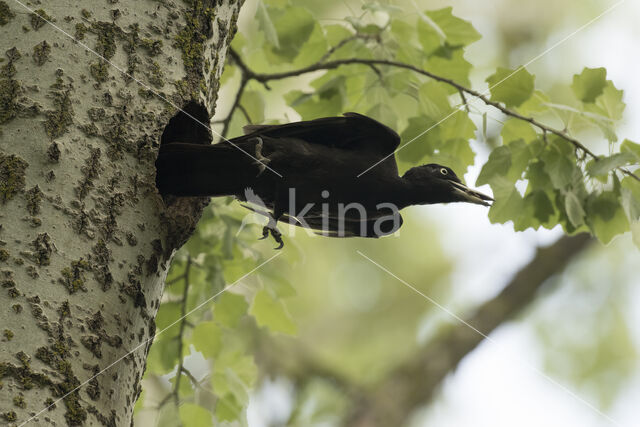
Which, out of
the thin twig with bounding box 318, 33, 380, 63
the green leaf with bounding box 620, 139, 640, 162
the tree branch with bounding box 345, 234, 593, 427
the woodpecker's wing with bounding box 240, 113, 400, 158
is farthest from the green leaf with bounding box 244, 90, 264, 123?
the tree branch with bounding box 345, 234, 593, 427

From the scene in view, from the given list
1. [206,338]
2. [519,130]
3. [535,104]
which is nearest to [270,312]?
[206,338]

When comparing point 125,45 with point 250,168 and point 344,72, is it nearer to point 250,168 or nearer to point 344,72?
point 250,168

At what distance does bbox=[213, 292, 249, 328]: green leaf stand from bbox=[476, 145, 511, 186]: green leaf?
137 centimetres

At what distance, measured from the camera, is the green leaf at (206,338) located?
340cm

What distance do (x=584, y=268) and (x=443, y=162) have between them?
5.45m

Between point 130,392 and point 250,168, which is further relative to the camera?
point 250,168

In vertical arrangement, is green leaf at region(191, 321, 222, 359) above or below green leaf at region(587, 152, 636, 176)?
below

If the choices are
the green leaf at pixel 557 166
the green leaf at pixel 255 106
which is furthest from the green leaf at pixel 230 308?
the green leaf at pixel 557 166

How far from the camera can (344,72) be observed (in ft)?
12.0

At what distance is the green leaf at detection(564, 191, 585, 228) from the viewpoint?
9.69ft

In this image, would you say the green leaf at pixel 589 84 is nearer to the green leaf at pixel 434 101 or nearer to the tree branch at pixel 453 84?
the tree branch at pixel 453 84

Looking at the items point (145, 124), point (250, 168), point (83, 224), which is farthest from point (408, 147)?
point (83, 224)

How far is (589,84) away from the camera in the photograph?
3.10 m

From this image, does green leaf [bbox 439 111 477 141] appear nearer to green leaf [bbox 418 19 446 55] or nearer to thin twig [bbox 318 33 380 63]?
green leaf [bbox 418 19 446 55]
